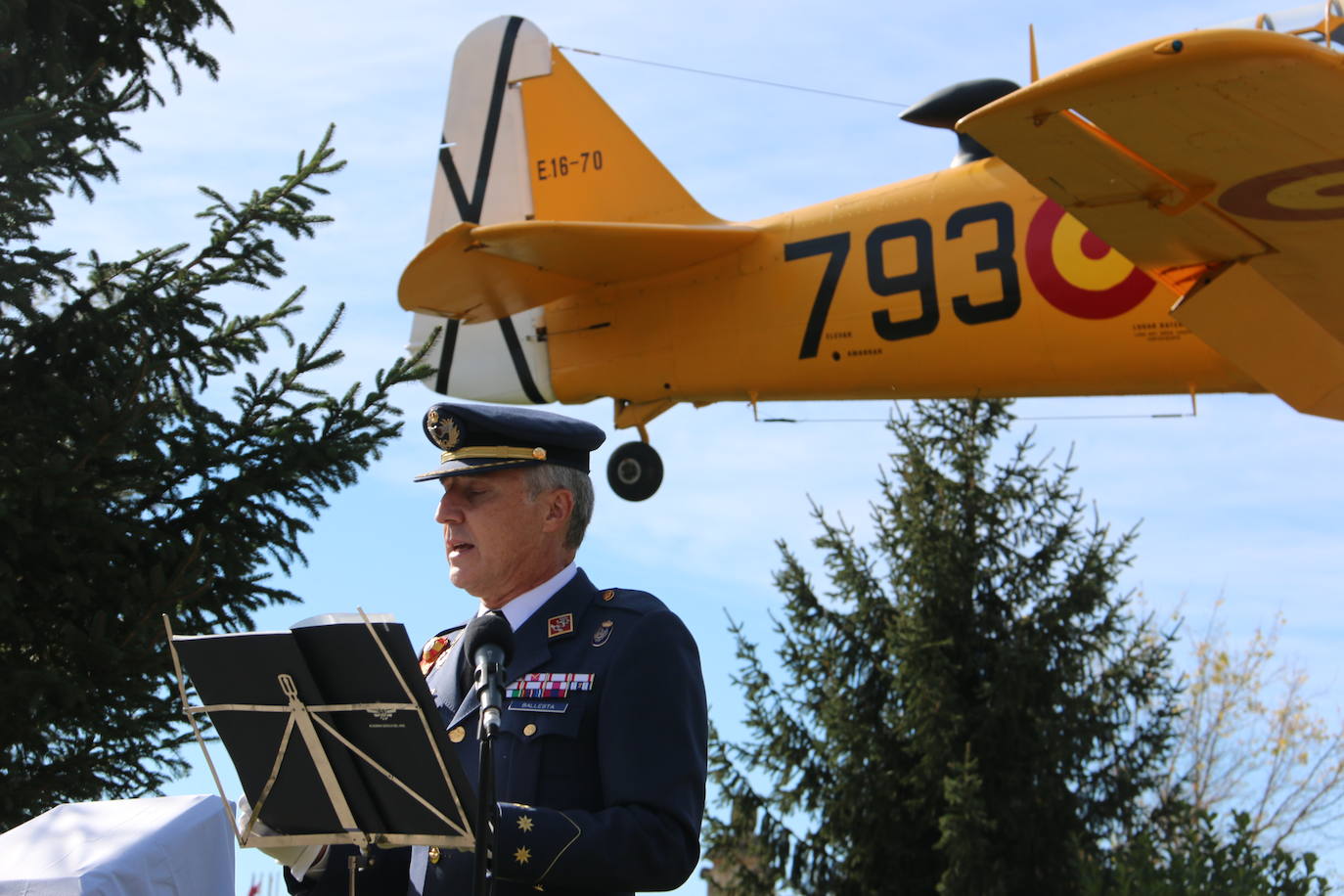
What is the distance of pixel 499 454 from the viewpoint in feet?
10.1

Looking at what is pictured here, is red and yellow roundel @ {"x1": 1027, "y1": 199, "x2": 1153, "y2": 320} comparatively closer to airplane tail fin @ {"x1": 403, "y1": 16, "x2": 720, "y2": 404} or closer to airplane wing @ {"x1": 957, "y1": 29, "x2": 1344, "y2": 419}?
airplane wing @ {"x1": 957, "y1": 29, "x2": 1344, "y2": 419}

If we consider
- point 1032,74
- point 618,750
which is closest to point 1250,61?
point 1032,74

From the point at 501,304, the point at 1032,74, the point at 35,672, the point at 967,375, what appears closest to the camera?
the point at 35,672

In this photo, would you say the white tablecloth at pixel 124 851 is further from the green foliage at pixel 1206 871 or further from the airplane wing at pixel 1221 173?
the green foliage at pixel 1206 871

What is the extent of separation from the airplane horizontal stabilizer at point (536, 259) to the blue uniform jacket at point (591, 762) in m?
9.24

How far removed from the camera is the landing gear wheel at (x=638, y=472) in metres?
13.8

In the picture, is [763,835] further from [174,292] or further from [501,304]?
[174,292]

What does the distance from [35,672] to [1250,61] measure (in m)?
5.40

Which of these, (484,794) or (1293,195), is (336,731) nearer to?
(484,794)

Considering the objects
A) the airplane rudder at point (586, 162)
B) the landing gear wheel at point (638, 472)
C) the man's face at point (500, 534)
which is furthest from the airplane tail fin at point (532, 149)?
the man's face at point (500, 534)

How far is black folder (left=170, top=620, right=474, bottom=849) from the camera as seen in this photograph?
2338 millimetres

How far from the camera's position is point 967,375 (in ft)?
38.6

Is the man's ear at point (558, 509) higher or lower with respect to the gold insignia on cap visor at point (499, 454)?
lower

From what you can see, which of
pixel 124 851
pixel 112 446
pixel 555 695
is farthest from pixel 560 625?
pixel 112 446
